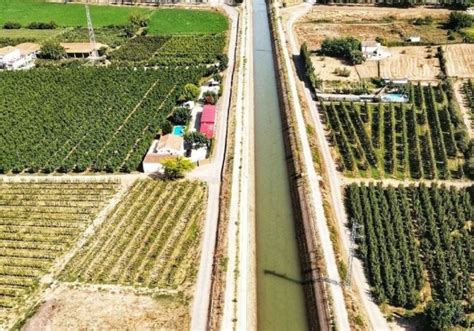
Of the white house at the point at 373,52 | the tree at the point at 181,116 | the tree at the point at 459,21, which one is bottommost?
the tree at the point at 181,116

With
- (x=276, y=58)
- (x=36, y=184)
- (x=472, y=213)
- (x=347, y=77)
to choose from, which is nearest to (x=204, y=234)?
(x=36, y=184)

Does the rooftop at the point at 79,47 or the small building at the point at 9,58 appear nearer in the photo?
the small building at the point at 9,58

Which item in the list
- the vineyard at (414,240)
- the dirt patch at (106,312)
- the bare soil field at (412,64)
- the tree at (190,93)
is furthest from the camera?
the bare soil field at (412,64)

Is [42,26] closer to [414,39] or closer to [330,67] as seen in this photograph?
[330,67]

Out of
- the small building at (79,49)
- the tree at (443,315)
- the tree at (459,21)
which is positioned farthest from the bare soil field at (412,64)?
the small building at (79,49)

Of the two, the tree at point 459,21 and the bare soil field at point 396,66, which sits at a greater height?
the tree at point 459,21

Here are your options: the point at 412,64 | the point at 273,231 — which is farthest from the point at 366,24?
the point at 273,231

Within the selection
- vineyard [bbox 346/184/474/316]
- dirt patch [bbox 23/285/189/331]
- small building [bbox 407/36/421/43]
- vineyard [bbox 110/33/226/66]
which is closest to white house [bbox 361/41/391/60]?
small building [bbox 407/36/421/43]

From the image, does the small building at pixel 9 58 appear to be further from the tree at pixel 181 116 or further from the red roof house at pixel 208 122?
the red roof house at pixel 208 122

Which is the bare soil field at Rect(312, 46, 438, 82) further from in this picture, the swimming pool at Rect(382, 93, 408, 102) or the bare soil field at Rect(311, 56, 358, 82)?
the swimming pool at Rect(382, 93, 408, 102)

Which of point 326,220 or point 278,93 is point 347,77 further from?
point 326,220
